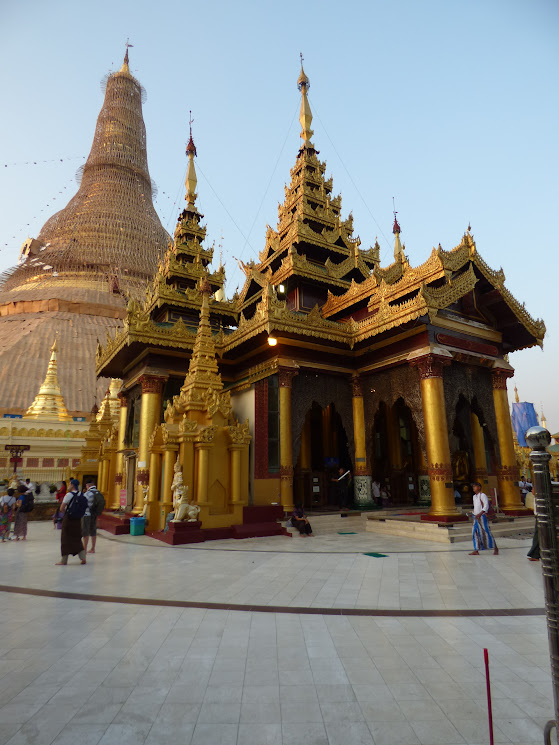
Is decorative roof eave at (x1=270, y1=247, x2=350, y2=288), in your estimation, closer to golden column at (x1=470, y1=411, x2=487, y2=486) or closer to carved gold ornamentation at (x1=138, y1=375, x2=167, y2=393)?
carved gold ornamentation at (x1=138, y1=375, x2=167, y2=393)

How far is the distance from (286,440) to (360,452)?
321 cm

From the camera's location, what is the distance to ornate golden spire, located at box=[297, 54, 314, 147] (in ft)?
80.7

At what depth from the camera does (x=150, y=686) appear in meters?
3.60

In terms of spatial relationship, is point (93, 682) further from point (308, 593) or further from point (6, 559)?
point (6, 559)

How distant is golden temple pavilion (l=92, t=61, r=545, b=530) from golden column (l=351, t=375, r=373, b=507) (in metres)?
0.05

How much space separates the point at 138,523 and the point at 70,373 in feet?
98.5

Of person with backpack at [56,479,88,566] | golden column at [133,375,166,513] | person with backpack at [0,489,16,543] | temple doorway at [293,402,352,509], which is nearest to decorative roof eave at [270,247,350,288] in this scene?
temple doorway at [293,402,352,509]

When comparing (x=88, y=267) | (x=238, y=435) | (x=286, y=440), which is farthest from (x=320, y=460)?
(x=88, y=267)

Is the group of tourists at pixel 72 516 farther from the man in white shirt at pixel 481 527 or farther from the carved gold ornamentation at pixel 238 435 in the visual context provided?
the man in white shirt at pixel 481 527

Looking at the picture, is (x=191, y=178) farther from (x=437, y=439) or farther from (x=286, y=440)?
(x=437, y=439)

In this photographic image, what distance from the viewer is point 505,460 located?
1520cm

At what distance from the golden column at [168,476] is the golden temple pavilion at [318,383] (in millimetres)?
42

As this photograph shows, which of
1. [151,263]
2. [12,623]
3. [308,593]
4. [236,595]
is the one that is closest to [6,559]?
[12,623]

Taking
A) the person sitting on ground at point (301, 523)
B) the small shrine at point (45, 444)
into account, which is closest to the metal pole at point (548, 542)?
the person sitting on ground at point (301, 523)
